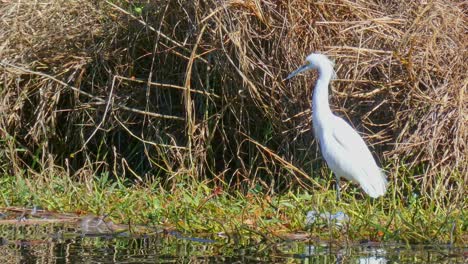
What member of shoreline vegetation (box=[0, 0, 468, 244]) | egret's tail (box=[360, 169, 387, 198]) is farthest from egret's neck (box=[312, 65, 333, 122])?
egret's tail (box=[360, 169, 387, 198])

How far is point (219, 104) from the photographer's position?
25.2ft

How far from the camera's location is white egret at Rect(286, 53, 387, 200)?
6750 millimetres

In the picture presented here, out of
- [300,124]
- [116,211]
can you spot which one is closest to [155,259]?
[116,211]

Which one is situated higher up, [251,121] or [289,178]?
[251,121]

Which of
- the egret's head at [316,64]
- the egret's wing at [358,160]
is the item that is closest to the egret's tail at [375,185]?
the egret's wing at [358,160]

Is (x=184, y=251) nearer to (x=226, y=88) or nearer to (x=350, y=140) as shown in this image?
(x=350, y=140)

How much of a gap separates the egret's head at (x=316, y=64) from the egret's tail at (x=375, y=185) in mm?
851

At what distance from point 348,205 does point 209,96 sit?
5.58 feet

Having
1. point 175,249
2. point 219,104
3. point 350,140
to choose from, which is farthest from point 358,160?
point 175,249

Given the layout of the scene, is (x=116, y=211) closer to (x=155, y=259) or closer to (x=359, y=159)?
(x=155, y=259)

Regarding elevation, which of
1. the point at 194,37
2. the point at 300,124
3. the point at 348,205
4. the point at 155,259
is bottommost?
the point at 155,259

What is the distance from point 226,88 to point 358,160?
130 centimetres

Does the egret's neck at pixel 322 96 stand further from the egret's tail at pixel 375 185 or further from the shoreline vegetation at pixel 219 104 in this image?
the egret's tail at pixel 375 185

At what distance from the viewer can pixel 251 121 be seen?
762cm
